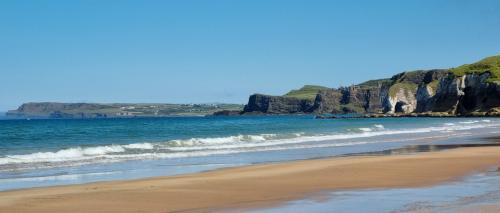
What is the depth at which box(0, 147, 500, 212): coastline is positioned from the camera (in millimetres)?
12524

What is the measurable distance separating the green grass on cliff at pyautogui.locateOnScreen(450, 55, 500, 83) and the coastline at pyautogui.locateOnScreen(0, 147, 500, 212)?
119m

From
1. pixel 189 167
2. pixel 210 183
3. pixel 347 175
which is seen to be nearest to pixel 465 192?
pixel 347 175

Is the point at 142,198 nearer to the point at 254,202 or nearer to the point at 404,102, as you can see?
the point at 254,202

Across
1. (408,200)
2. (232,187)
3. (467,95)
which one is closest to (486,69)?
(467,95)

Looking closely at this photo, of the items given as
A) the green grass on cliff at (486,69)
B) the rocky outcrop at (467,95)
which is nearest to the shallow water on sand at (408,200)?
the rocky outcrop at (467,95)

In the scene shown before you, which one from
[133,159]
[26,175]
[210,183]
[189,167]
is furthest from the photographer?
[133,159]

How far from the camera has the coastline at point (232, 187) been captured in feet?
41.1

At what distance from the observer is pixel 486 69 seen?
470 feet

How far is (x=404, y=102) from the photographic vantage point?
181625 millimetres

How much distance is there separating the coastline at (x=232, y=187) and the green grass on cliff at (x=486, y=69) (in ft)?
391

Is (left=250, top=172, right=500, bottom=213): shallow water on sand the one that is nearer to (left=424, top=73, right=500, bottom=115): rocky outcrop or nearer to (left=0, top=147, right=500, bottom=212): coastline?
(left=0, top=147, right=500, bottom=212): coastline

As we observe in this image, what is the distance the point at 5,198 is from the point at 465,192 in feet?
32.4

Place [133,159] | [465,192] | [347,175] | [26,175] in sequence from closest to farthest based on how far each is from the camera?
[465,192]
[347,175]
[26,175]
[133,159]

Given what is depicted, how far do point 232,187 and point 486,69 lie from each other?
139m
